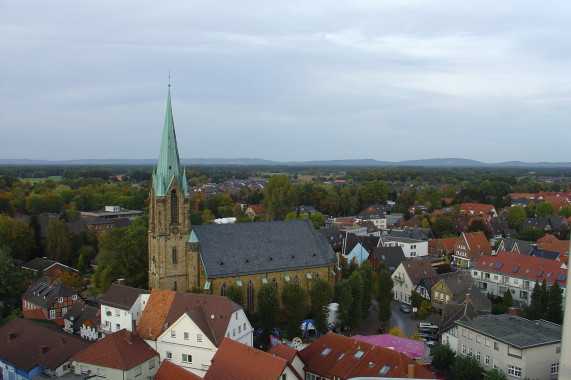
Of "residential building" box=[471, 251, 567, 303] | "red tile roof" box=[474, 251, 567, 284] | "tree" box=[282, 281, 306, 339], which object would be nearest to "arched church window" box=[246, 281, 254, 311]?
"tree" box=[282, 281, 306, 339]

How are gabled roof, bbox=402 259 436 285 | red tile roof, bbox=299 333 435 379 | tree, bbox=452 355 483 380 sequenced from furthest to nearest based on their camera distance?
gabled roof, bbox=402 259 436 285 < tree, bbox=452 355 483 380 < red tile roof, bbox=299 333 435 379

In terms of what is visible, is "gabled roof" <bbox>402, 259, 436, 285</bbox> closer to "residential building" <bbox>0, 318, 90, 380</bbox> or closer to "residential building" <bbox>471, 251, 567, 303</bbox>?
"residential building" <bbox>471, 251, 567, 303</bbox>

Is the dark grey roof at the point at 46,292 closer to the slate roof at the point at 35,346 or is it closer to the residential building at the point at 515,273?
the slate roof at the point at 35,346

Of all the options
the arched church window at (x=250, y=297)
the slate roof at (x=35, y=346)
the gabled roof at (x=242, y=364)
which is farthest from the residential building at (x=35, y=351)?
the arched church window at (x=250, y=297)

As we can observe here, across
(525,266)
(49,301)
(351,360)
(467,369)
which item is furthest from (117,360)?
(525,266)

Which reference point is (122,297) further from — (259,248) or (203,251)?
(259,248)

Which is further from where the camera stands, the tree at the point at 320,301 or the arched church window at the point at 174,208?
the arched church window at the point at 174,208

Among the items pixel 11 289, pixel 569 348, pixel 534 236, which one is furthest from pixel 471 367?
pixel 534 236
